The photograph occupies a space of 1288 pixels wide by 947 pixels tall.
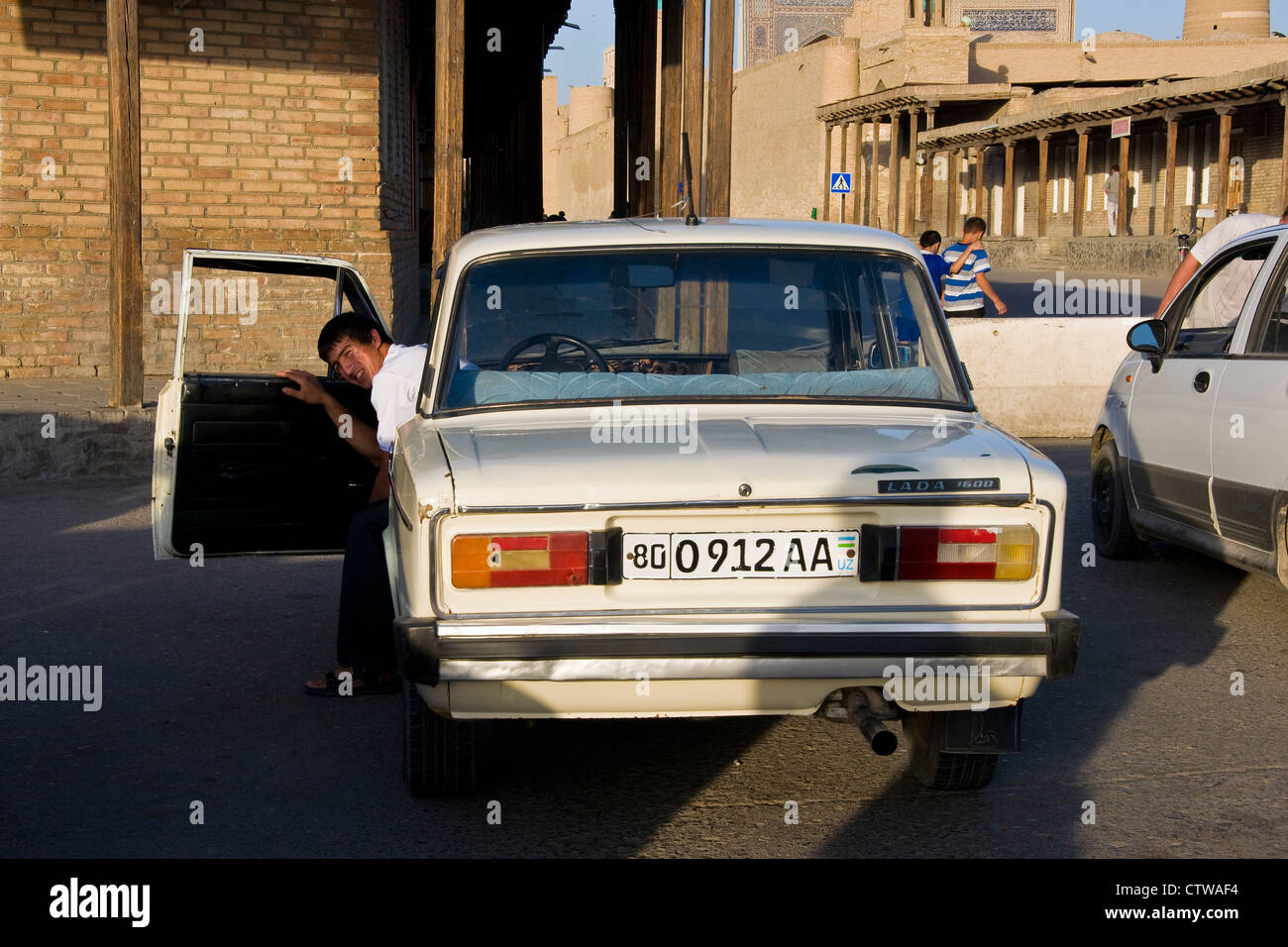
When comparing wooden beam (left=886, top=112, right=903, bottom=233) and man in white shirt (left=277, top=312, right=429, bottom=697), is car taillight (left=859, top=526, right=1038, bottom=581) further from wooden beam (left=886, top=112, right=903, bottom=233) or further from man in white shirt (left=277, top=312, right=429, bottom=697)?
wooden beam (left=886, top=112, right=903, bottom=233)

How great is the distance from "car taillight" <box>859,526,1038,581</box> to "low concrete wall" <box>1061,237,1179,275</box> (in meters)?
25.9

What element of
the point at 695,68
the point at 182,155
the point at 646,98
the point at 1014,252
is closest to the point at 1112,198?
the point at 1014,252

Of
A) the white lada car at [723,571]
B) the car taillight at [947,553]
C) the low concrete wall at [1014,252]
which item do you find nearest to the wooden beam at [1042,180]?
the low concrete wall at [1014,252]

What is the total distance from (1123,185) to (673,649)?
33.4m

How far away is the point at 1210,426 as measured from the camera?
255 inches

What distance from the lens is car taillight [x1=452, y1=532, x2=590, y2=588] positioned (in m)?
3.50

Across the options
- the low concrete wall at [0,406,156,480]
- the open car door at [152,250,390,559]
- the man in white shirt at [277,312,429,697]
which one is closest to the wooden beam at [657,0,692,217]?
the low concrete wall at [0,406,156,480]

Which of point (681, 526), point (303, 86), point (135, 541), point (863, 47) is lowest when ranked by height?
point (135, 541)

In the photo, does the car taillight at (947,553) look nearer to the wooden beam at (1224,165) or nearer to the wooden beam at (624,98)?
the wooden beam at (624,98)

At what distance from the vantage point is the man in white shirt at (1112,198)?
128 feet

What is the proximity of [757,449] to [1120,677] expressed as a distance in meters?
2.52

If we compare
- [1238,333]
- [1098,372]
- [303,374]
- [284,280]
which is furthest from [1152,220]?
[303,374]
